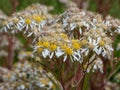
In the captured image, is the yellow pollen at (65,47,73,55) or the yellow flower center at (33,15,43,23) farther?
the yellow flower center at (33,15,43,23)

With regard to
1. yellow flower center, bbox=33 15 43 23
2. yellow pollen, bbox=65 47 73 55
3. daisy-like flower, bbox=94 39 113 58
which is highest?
yellow flower center, bbox=33 15 43 23

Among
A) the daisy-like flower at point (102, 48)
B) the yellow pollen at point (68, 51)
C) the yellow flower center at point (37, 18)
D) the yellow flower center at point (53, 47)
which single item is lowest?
the daisy-like flower at point (102, 48)

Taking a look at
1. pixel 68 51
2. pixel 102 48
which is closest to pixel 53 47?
pixel 68 51

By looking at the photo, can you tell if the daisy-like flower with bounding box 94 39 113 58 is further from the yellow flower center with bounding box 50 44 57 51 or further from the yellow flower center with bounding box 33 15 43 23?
the yellow flower center with bounding box 33 15 43 23

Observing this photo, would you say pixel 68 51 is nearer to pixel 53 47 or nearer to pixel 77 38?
pixel 53 47

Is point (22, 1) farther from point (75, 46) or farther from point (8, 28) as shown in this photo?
point (75, 46)

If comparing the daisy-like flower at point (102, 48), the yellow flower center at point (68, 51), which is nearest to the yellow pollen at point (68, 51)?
the yellow flower center at point (68, 51)

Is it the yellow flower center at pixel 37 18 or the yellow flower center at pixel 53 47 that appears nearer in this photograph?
the yellow flower center at pixel 53 47

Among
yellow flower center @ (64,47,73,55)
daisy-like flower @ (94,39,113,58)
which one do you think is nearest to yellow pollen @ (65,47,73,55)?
yellow flower center @ (64,47,73,55)

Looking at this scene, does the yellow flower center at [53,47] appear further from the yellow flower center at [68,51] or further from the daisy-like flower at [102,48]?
the daisy-like flower at [102,48]

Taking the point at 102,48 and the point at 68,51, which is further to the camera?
the point at 102,48

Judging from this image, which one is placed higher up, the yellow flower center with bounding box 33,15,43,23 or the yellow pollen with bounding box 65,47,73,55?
the yellow flower center with bounding box 33,15,43,23

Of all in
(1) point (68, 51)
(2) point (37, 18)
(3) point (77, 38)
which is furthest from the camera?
(2) point (37, 18)
